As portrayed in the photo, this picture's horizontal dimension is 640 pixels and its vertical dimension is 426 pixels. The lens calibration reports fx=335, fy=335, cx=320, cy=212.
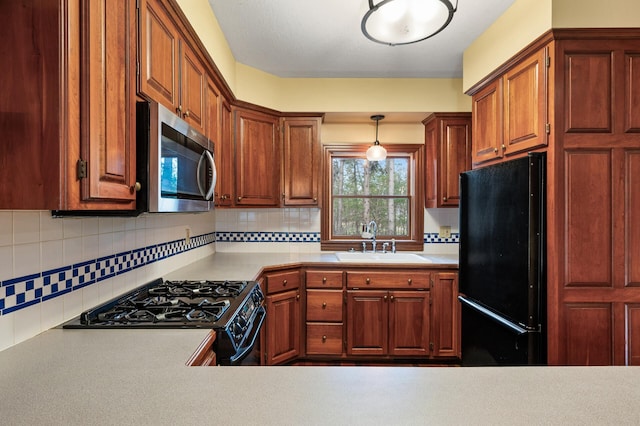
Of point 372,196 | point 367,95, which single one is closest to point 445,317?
point 372,196

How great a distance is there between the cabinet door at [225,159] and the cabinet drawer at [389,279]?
1201 mm

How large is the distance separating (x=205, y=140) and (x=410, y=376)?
151 cm

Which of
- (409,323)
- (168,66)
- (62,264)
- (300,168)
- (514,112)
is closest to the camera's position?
(62,264)

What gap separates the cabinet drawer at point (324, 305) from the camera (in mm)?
2838

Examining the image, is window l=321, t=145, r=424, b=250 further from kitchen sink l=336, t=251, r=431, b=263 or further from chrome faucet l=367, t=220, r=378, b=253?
kitchen sink l=336, t=251, r=431, b=263

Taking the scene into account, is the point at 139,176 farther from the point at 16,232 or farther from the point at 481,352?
the point at 481,352

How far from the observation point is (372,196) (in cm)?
351

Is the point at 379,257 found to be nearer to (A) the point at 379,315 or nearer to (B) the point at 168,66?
(A) the point at 379,315

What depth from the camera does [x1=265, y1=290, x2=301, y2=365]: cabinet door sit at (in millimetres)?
2588

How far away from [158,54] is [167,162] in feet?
1.58

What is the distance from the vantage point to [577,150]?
5.72 ft

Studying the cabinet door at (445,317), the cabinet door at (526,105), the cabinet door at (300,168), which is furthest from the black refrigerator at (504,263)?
the cabinet door at (300,168)

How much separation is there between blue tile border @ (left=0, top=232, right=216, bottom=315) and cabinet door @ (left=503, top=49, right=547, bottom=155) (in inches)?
89.5

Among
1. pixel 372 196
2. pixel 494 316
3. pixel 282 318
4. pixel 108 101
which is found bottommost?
pixel 282 318
